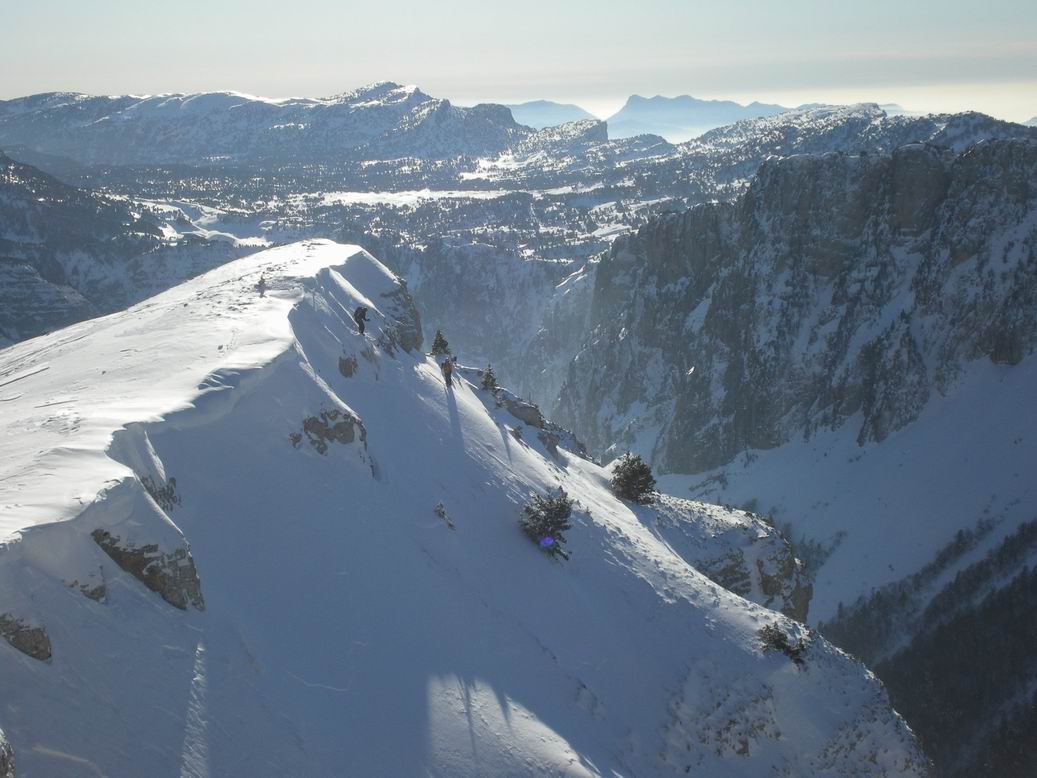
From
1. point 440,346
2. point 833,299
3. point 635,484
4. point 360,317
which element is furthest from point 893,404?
point 360,317

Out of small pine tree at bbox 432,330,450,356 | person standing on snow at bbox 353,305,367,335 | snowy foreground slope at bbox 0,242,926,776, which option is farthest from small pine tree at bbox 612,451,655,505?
person standing on snow at bbox 353,305,367,335

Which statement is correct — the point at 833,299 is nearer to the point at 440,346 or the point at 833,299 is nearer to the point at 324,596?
the point at 440,346

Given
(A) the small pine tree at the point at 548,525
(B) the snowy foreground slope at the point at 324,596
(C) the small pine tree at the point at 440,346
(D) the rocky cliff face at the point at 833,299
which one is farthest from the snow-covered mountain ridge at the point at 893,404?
(C) the small pine tree at the point at 440,346

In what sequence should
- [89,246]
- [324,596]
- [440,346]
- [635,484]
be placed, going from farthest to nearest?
[89,246] < [440,346] < [635,484] < [324,596]

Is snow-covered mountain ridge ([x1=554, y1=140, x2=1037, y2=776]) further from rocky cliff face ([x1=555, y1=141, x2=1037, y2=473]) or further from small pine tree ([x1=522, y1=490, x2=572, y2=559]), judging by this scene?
small pine tree ([x1=522, y1=490, x2=572, y2=559])

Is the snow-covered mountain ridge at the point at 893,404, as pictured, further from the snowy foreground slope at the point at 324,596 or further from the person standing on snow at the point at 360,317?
the person standing on snow at the point at 360,317

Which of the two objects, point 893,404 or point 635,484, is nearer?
point 635,484
